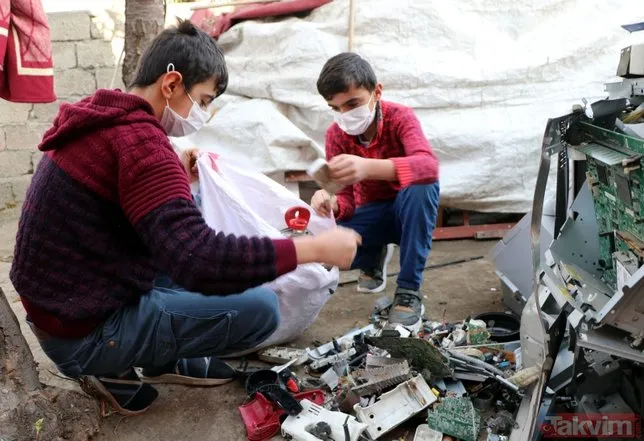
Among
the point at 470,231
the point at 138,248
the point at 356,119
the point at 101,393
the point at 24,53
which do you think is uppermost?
the point at 24,53

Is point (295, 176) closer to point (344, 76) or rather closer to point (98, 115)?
point (344, 76)

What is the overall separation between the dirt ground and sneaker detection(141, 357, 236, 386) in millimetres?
32

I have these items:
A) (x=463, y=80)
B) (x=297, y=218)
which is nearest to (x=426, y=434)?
(x=297, y=218)

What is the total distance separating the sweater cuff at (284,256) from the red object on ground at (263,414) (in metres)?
0.77

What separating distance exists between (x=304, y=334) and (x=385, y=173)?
38.2 inches

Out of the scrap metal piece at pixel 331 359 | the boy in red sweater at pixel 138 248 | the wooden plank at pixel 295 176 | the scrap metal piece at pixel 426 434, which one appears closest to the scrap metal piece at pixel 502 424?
the scrap metal piece at pixel 426 434

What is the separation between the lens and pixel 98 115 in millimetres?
1751

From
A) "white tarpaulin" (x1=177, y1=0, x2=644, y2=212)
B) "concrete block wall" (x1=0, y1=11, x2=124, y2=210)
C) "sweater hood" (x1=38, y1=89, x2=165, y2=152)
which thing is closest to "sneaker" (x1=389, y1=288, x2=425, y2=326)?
"white tarpaulin" (x1=177, y1=0, x2=644, y2=212)

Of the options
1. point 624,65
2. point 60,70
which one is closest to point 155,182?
point 624,65

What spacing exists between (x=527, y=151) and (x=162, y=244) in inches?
133

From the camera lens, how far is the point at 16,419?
6.86ft

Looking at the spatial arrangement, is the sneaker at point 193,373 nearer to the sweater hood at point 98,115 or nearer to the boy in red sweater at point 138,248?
the boy in red sweater at point 138,248

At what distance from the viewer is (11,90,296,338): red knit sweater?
5.49ft

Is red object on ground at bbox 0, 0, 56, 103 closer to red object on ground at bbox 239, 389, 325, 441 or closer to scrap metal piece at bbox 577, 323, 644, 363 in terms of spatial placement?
red object on ground at bbox 239, 389, 325, 441
